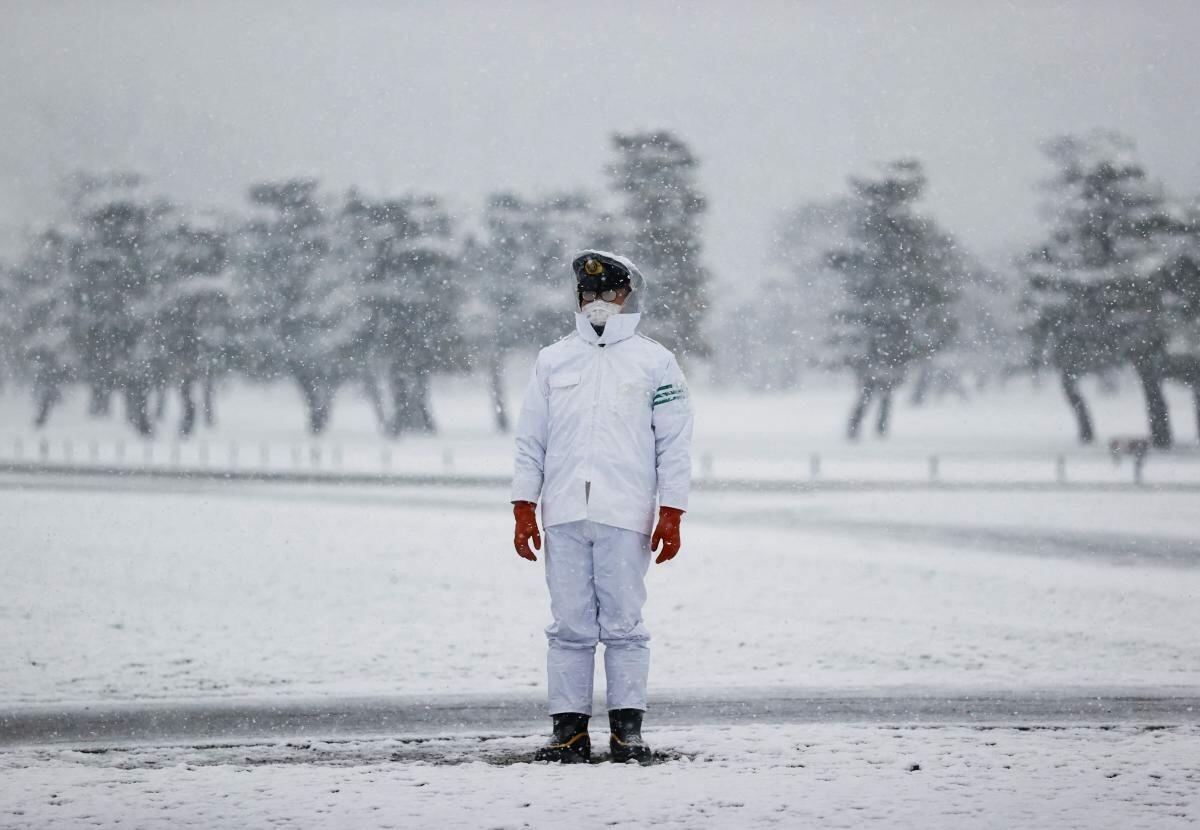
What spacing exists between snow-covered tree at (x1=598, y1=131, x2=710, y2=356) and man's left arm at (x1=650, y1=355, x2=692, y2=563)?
4502 centimetres

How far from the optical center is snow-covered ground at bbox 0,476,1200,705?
8570 millimetres

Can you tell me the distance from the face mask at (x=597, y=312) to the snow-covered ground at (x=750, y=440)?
26.2 metres

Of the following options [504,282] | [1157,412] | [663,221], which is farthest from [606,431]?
[504,282]

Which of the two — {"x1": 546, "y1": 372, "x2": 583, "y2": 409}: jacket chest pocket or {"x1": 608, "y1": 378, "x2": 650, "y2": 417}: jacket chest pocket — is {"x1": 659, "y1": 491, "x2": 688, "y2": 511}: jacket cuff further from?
{"x1": 546, "y1": 372, "x2": 583, "y2": 409}: jacket chest pocket

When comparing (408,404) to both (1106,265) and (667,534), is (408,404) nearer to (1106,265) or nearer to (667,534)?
(1106,265)

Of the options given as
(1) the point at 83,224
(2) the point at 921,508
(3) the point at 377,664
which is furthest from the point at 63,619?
(1) the point at 83,224

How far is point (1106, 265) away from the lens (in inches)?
1786

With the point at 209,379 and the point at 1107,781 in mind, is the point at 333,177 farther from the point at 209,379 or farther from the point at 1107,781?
the point at 1107,781

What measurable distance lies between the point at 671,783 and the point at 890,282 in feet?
164

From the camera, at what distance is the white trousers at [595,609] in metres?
5.82

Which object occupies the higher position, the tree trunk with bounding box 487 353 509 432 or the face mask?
the tree trunk with bounding box 487 353 509 432

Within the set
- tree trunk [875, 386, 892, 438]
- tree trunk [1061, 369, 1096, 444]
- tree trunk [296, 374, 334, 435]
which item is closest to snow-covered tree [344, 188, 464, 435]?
tree trunk [296, 374, 334, 435]

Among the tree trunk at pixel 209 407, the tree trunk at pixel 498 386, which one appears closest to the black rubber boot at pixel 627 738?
the tree trunk at pixel 498 386

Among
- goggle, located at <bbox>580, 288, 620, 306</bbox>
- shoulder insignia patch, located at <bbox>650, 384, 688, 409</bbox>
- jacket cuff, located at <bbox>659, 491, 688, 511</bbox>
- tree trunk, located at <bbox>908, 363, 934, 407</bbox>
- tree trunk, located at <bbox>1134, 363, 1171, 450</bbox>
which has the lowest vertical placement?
jacket cuff, located at <bbox>659, 491, 688, 511</bbox>
